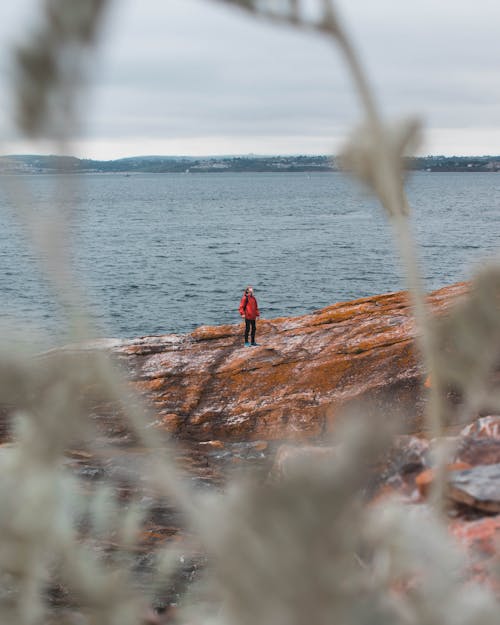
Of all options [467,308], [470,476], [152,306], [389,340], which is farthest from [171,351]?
[152,306]

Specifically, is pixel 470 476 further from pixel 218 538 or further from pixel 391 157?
pixel 218 538

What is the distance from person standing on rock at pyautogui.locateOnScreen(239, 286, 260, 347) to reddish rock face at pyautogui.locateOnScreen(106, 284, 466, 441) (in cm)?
41

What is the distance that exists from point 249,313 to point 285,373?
73.2 inches

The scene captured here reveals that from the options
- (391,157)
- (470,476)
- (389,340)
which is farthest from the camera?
(389,340)

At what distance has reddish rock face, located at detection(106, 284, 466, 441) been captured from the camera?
17906 millimetres

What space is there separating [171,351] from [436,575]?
19539 millimetres

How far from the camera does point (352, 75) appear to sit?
5.81 ft

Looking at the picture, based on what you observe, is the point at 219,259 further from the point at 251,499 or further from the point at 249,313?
Answer: the point at 251,499

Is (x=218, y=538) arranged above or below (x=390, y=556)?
above

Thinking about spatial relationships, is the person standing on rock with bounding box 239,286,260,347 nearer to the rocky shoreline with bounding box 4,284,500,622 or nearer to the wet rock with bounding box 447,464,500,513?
the rocky shoreline with bounding box 4,284,500,622

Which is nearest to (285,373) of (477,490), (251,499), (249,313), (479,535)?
(249,313)

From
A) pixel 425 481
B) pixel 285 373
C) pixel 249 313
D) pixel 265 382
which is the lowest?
pixel 265 382

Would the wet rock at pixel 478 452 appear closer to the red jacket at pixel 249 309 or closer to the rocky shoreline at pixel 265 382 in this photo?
the rocky shoreline at pixel 265 382

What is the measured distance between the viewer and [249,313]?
19.7 m
